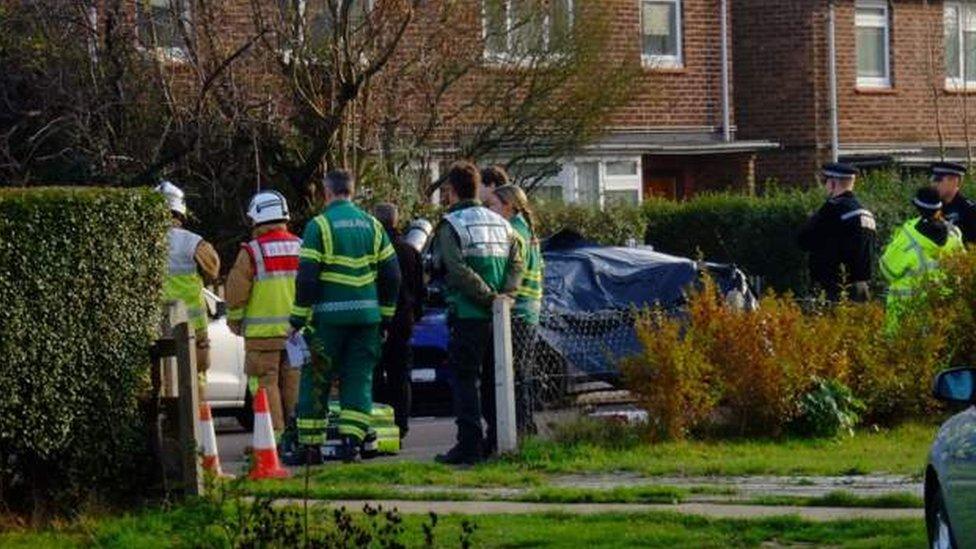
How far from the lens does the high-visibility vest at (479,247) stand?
1452 centimetres

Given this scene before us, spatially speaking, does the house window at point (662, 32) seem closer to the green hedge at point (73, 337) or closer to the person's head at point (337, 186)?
the person's head at point (337, 186)

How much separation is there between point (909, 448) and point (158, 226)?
5.38 meters

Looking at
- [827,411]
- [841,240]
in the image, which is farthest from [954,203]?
[827,411]

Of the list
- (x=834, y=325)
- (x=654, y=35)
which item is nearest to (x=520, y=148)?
(x=654, y=35)

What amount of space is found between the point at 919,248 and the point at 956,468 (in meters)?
8.35

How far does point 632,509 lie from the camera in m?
11.8

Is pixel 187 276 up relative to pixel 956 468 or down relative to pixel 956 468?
up

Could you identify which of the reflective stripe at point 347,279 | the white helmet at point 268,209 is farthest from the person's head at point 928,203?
the white helmet at point 268,209

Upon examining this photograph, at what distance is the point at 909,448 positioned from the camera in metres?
14.7

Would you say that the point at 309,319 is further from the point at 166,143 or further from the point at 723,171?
the point at 723,171

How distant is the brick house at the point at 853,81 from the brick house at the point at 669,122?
48 cm

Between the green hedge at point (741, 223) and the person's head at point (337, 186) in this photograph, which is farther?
the green hedge at point (741, 223)

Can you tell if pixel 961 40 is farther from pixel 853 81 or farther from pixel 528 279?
pixel 528 279

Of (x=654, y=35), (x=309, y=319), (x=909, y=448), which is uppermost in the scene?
(x=654, y=35)
